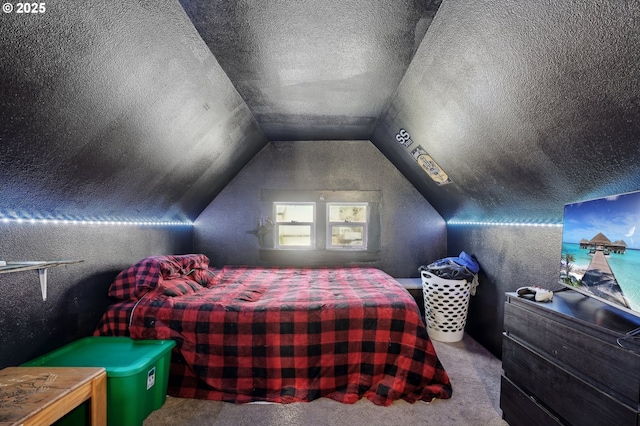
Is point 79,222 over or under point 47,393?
over

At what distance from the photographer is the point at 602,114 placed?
1.35 m

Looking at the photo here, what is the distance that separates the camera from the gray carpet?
6.20 feet

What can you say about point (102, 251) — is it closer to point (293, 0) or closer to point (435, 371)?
point (293, 0)

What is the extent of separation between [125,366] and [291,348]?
99 cm

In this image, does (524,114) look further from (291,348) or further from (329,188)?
(329,188)

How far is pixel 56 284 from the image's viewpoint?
202cm

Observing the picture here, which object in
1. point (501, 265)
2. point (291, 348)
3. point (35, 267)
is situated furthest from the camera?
point (501, 265)

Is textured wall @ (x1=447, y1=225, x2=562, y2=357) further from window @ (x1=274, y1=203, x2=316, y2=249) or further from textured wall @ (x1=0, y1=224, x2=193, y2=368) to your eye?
textured wall @ (x1=0, y1=224, x2=193, y2=368)

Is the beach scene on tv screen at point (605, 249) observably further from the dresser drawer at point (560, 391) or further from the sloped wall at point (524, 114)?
the dresser drawer at point (560, 391)

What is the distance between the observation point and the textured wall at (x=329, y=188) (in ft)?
14.0

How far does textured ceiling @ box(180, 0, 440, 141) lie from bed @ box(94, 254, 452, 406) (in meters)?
1.71

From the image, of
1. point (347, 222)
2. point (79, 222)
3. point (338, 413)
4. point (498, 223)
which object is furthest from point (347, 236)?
point (79, 222)

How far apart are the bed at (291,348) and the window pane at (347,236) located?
2.07 m

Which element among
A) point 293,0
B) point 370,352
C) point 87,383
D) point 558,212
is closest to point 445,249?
point 558,212
